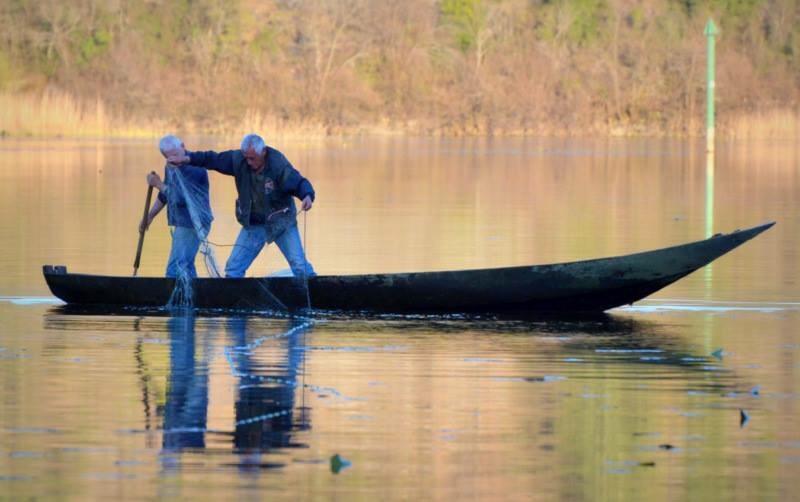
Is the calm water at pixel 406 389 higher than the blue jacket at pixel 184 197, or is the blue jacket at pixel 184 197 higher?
the blue jacket at pixel 184 197

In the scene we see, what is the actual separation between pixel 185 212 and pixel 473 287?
2529 millimetres

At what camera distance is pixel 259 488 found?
8.70 meters

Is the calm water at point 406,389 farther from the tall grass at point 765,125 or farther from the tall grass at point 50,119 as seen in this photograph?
the tall grass at point 765,125

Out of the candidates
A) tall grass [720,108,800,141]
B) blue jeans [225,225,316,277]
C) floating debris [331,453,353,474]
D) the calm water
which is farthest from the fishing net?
tall grass [720,108,800,141]

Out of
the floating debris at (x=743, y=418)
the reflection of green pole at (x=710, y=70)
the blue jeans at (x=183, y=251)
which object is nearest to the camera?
the floating debris at (x=743, y=418)

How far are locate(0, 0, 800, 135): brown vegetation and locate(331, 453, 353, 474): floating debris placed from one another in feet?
177

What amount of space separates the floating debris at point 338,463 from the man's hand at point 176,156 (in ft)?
22.1

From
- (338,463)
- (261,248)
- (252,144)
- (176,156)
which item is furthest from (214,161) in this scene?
(338,463)

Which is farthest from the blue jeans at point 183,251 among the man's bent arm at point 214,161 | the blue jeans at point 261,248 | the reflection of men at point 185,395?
the reflection of men at point 185,395

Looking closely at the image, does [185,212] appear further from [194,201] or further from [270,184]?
[270,184]

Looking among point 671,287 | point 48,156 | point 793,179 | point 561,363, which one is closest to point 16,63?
point 48,156

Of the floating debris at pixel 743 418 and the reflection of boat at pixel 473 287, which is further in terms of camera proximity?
the reflection of boat at pixel 473 287

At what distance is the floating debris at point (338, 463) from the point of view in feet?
29.9

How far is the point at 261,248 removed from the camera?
15969 millimetres
